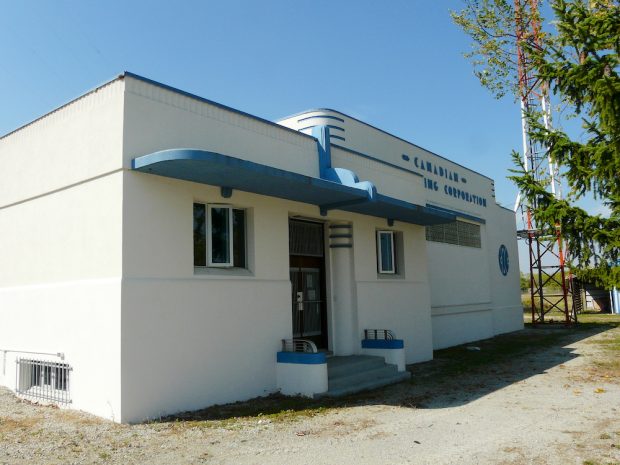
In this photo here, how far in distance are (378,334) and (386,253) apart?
223 cm

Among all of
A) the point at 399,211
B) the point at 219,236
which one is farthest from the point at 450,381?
the point at 219,236

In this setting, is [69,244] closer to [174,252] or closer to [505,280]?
[174,252]

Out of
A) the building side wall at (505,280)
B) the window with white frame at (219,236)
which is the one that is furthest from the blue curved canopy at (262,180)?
the building side wall at (505,280)

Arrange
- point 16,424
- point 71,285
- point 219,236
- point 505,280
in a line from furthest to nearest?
point 505,280, point 219,236, point 71,285, point 16,424

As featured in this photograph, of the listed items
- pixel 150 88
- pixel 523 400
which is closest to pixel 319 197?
pixel 150 88

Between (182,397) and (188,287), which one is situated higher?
(188,287)

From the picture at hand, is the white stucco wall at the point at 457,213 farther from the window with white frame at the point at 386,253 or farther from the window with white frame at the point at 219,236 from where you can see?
the window with white frame at the point at 219,236

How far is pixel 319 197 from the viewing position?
34.1 ft

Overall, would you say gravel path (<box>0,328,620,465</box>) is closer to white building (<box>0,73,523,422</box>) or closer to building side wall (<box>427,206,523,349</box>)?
white building (<box>0,73,523,422</box>)

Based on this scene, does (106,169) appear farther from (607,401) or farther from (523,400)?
(607,401)

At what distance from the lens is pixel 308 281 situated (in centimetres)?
1204

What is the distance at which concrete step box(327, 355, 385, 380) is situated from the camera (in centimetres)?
1039

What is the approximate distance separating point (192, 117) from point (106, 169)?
1.69 metres

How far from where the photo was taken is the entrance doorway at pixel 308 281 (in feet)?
38.2
